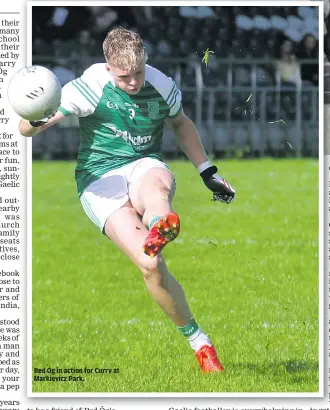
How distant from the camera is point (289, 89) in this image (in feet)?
90.8

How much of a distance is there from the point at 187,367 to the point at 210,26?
20.8 meters

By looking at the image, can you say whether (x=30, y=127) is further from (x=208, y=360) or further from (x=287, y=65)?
(x=287, y=65)

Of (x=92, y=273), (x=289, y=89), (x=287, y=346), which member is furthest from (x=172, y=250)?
(x=289, y=89)

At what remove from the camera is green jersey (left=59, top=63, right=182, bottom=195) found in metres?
7.75

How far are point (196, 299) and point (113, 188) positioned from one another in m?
3.51

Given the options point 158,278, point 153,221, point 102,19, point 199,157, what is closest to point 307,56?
point 102,19

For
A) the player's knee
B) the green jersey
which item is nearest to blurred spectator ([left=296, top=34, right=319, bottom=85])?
the green jersey

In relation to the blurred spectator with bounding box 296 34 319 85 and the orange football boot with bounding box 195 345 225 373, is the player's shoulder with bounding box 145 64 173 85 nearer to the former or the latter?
the orange football boot with bounding box 195 345 225 373

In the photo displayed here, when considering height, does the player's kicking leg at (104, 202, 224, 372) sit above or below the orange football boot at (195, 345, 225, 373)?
above

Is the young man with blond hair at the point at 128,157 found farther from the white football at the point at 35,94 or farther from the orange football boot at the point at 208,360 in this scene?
the white football at the point at 35,94

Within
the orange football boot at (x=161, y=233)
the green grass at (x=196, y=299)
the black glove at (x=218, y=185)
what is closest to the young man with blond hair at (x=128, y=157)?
the orange football boot at (x=161, y=233)

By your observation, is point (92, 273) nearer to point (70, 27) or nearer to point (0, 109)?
point (0, 109)

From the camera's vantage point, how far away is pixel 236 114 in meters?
27.5

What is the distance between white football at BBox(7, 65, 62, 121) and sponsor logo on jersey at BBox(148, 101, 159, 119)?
0.92 m
